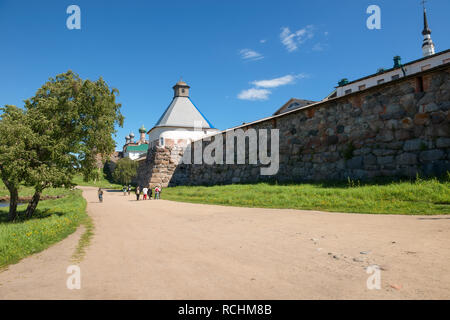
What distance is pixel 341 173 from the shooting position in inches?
505

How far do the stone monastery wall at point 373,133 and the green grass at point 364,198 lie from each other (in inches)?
40.6

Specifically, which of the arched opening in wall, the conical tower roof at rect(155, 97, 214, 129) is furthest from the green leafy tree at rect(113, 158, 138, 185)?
the arched opening in wall

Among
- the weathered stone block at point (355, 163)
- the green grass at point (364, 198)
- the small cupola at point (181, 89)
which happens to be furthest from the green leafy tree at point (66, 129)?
the small cupola at point (181, 89)

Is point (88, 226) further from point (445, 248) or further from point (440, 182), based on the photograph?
point (440, 182)

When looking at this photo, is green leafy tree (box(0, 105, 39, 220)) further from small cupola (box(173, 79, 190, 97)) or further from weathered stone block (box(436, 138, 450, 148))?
small cupola (box(173, 79, 190, 97))

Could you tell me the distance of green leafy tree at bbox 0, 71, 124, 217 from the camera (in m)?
11.0

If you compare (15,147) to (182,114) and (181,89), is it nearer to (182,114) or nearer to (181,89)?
(182,114)

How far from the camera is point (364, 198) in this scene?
31.0 feet

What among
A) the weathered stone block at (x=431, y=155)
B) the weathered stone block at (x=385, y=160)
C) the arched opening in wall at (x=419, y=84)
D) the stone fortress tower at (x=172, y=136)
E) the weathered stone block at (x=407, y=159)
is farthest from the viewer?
the stone fortress tower at (x=172, y=136)

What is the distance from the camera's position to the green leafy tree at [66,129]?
1099 centimetres

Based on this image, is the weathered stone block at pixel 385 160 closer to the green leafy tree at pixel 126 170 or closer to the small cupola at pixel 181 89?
the small cupola at pixel 181 89

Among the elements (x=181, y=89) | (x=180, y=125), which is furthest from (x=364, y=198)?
(x=181, y=89)
